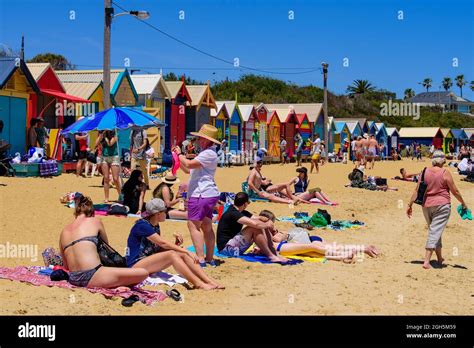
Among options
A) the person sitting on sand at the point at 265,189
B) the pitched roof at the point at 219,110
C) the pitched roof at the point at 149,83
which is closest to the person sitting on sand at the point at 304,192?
the person sitting on sand at the point at 265,189

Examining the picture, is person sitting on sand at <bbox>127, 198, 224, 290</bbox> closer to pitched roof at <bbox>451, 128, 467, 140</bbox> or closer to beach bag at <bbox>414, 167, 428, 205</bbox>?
beach bag at <bbox>414, 167, 428, 205</bbox>

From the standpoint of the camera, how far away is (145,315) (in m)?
5.62

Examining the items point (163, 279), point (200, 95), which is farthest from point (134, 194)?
point (200, 95)

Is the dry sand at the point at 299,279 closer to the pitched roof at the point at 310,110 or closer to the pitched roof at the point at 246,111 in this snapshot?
the pitched roof at the point at 246,111

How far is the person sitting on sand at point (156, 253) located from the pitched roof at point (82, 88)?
14204 millimetres

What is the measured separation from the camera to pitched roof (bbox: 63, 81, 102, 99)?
20.3 m

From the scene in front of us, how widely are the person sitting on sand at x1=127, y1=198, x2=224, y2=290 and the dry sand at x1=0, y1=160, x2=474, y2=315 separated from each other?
21 cm

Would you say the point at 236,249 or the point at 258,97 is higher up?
the point at 258,97

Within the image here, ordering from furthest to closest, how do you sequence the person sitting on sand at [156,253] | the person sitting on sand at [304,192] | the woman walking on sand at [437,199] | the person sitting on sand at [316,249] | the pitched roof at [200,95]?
the pitched roof at [200,95], the person sitting on sand at [304,192], the person sitting on sand at [316,249], the woman walking on sand at [437,199], the person sitting on sand at [156,253]

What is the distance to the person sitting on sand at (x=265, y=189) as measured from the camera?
44.5ft

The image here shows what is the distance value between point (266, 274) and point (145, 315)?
226 centimetres
